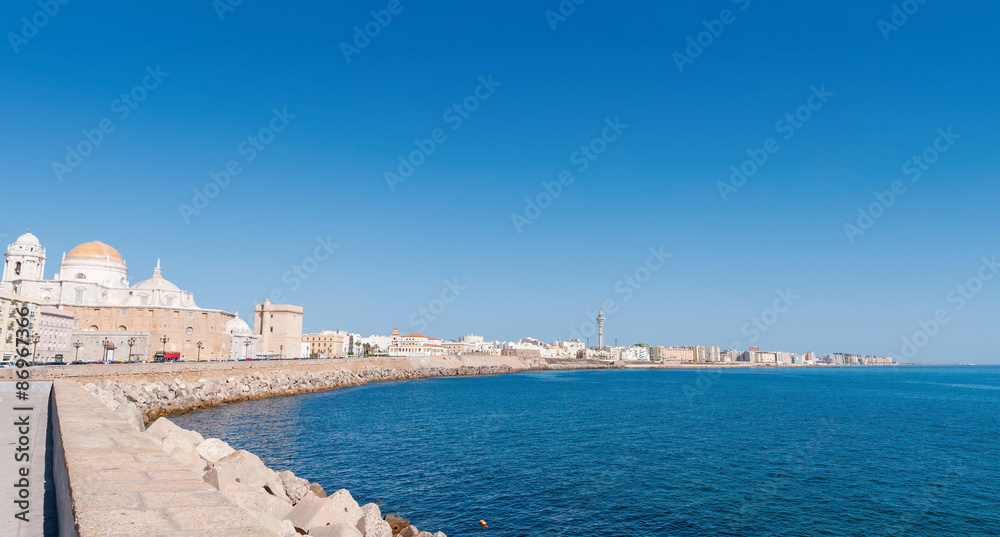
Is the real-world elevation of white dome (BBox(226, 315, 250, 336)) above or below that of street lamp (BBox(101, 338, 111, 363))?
above

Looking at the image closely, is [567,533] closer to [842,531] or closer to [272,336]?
[842,531]

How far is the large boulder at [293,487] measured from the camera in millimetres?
16172

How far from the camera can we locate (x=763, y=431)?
39.2 metres

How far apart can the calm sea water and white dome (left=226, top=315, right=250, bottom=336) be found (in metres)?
42.0

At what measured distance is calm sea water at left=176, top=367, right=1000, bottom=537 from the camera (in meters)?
19.2

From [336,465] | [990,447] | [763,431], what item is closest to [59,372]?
[336,465]

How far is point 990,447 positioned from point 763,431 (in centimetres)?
1313

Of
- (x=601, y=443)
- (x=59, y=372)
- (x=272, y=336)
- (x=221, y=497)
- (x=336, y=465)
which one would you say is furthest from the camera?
(x=272, y=336)

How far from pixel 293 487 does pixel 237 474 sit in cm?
257

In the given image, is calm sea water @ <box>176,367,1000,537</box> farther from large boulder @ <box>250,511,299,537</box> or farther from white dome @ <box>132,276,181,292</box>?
white dome @ <box>132,276,181,292</box>

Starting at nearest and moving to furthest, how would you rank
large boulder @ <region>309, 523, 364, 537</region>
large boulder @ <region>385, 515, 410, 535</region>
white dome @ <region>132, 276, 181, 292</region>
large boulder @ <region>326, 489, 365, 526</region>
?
large boulder @ <region>309, 523, 364, 537</region> < large boulder @ <region>326, 489, 365, 526</region> < large boulder @ <region>385, 515, 410, 535</region> < white dome @ <region>132, 276, 181, 292</region>

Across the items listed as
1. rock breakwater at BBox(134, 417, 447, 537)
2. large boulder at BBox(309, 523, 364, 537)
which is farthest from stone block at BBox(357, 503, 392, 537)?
large boulder at BBox(309, 523, 364, 537)

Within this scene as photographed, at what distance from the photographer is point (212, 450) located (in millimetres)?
16812

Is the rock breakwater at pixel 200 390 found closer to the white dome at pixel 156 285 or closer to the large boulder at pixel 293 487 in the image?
the large boulder at pixel 293 487
